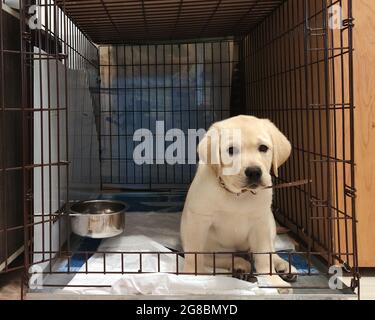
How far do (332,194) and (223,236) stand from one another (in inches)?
17.6

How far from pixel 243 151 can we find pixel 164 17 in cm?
112

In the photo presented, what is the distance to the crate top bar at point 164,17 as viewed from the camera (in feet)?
6.31

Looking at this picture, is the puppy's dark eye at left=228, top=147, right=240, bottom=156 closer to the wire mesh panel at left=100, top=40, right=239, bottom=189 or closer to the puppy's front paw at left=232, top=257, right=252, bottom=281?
the puppy's front paw at left=232, top=257, right=252, bottom=281

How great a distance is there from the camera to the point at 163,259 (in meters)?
1.65

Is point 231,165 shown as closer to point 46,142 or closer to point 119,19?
point 46,142

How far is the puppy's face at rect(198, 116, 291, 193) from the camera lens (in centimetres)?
134

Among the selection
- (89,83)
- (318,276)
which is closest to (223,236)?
(318,276)

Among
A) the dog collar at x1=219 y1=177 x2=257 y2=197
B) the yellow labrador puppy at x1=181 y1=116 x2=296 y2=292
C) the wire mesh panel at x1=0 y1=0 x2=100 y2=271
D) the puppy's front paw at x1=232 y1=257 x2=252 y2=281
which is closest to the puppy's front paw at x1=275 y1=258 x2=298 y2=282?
the yellow labrador puppy at x1=181 y1=116 x2=296 y2=292

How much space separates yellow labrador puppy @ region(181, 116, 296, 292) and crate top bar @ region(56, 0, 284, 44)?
2.60ft

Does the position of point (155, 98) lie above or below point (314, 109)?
above

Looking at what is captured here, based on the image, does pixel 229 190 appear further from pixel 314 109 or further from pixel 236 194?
pixel 314 109

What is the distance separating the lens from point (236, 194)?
1.46 metres

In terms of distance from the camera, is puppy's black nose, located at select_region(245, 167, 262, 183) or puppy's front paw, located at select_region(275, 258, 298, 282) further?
puppy's front paw, located at select_region(275, 258, 298, 282)

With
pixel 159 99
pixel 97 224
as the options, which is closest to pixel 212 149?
pixel 97 224
